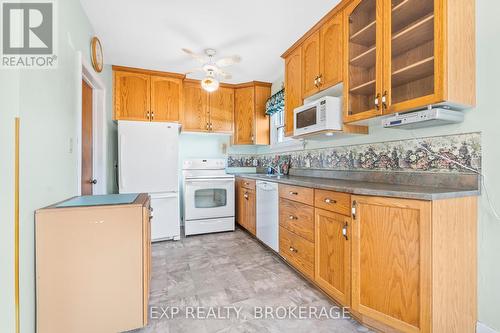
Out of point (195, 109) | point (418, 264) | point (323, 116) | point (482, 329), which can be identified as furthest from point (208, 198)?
point (482, 329)

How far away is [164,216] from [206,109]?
1.89m

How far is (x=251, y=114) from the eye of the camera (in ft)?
13.4

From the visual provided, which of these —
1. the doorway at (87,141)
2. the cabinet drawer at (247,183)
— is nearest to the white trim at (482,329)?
the cabinet drawer at (247,183)

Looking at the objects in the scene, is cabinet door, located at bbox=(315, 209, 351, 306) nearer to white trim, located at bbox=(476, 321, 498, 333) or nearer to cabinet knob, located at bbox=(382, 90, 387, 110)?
white trim, located at bbox=(476, 321, 498, 333)

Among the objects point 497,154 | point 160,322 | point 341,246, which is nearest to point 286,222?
point 341,246

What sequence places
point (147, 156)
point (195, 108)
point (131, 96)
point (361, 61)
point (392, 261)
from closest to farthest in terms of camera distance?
point (392, 261) → point (361, 61) → point (147, 156) → point (131, 96) → point (195, 108)

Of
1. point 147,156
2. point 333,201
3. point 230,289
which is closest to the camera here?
point 333,201

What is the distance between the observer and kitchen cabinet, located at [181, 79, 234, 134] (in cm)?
385

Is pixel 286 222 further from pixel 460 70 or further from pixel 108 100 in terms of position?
pixel 108 100

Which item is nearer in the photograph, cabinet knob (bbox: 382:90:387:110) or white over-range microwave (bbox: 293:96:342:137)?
cabinet knob (bbox: 382:90:387:110)

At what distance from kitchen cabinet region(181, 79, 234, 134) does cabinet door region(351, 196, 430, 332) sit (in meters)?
2.96

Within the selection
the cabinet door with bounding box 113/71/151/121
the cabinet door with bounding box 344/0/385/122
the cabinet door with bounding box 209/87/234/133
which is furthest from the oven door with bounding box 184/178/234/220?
the cabinet door with bounding box 344/0/385/122

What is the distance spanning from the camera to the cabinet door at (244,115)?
4.08m

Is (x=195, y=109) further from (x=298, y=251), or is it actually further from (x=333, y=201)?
(x=333, y=201)
